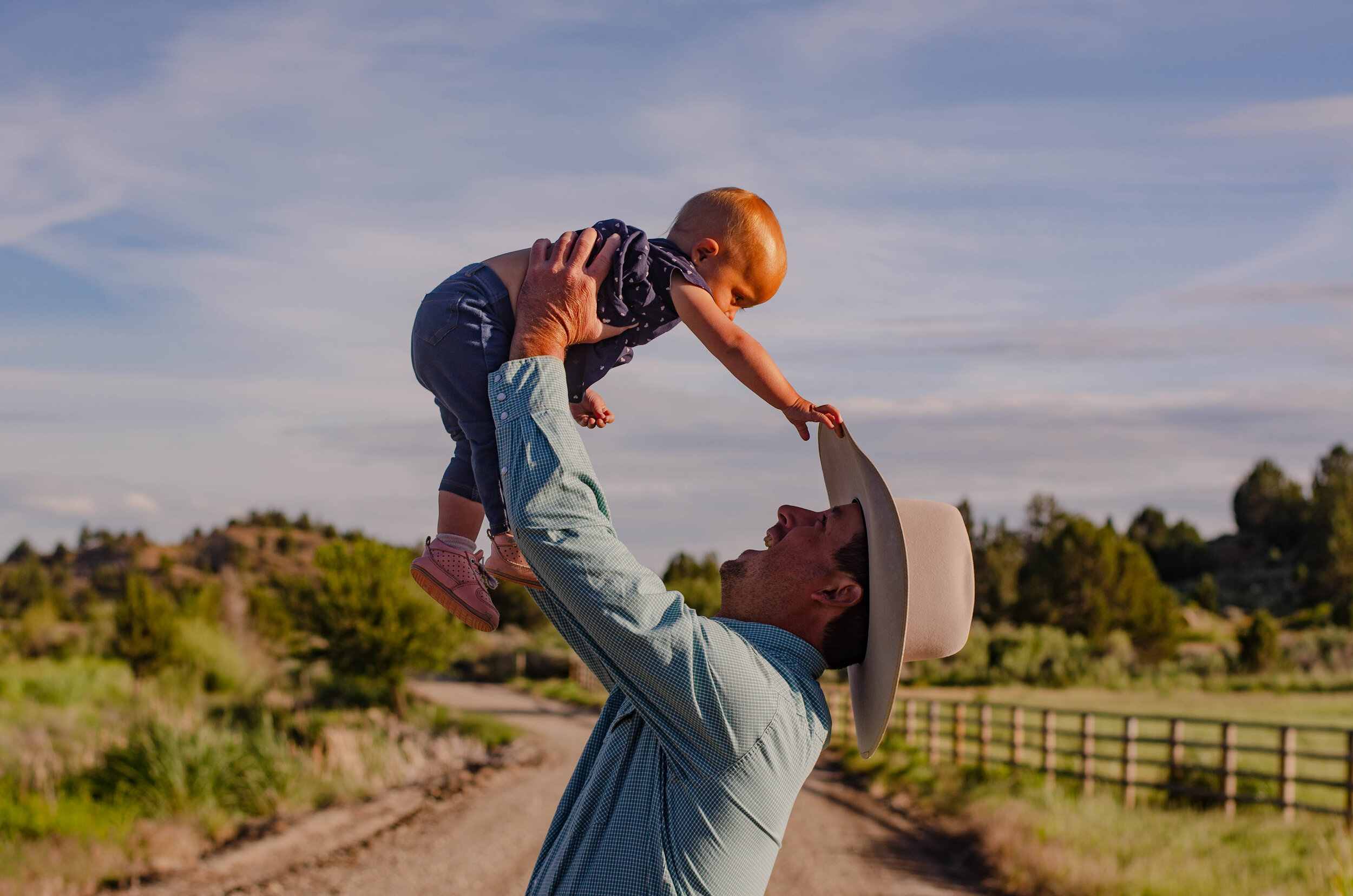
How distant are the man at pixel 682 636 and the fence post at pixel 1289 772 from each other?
1318cm

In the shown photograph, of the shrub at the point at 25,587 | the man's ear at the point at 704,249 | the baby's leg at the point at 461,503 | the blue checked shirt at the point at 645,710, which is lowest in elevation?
the shrub at the point at 25,587

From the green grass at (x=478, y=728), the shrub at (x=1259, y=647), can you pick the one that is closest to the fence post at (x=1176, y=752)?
the green grass at (x=478, y=728)

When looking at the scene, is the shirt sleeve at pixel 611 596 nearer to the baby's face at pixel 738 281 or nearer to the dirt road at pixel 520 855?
the baby's face at pixel 738 281

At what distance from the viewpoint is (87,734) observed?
19.2 meters

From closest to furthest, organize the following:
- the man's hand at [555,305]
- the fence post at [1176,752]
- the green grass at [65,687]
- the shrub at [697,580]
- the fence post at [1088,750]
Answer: the man's hand at [555,305]
the fence post at [1176,752]
the fence post at [1088,750]
the green grass at [65,687]
the shrub at [697,580]

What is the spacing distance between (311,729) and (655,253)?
22.8m

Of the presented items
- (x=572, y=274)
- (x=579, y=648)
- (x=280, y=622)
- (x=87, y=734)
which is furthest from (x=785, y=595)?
(x=280, y=622)

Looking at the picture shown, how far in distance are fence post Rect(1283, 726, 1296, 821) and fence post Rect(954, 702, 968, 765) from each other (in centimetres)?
630

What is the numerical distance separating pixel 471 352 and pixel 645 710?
0.85 m

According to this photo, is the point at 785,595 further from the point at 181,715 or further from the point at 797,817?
the point at 181,715

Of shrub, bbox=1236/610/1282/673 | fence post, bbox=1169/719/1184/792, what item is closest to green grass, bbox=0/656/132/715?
fence post, bbox=1169/719/1184/792

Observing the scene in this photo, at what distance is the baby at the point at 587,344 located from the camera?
2.41 m

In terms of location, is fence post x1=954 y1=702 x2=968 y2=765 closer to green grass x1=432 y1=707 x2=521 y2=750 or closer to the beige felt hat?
green grass x1=432 y1=707 x2=521 y2=750

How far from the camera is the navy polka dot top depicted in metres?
2.45
